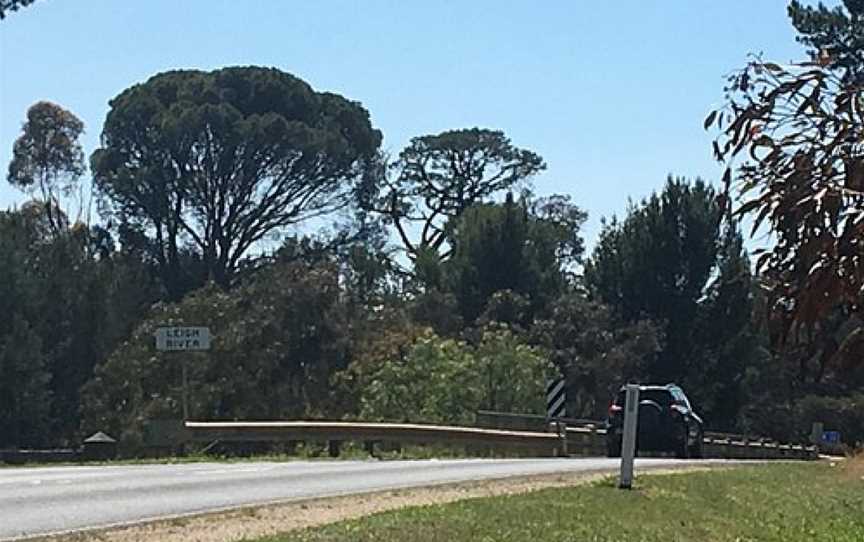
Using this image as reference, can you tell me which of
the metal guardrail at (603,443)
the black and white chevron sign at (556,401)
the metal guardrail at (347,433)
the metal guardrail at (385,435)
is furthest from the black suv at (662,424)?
the black and white chevron sign at (556,401)

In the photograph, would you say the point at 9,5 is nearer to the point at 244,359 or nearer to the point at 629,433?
the point at 629,433

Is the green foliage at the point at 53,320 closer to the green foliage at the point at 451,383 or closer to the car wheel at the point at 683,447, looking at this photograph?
the green foliage at the point at 451,383

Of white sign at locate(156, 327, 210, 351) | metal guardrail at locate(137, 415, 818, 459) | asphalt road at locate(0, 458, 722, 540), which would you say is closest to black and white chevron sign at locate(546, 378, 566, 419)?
metal guardrail at locate(137, 415, 818, 459)

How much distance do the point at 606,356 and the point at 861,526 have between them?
1548 inches

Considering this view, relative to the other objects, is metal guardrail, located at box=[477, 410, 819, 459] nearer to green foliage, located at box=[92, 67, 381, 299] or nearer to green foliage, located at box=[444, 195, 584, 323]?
green foliage, located at box=[444, 195, 584, 323]

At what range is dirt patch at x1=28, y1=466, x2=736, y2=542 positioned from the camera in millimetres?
13617

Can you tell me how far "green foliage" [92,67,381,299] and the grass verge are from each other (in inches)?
1650

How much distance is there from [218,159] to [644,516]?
47.0 meters

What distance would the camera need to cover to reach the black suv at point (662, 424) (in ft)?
106

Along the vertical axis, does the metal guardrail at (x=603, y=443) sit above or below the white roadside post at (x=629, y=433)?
below

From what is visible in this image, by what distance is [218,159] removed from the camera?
61344 millimetres

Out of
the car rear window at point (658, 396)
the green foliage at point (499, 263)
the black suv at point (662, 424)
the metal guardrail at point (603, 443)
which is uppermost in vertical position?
the green foliage at point (499, 263)

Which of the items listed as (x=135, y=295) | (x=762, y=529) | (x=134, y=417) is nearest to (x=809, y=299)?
(x=762, y=529)

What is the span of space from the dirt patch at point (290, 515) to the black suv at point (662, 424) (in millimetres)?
12070
